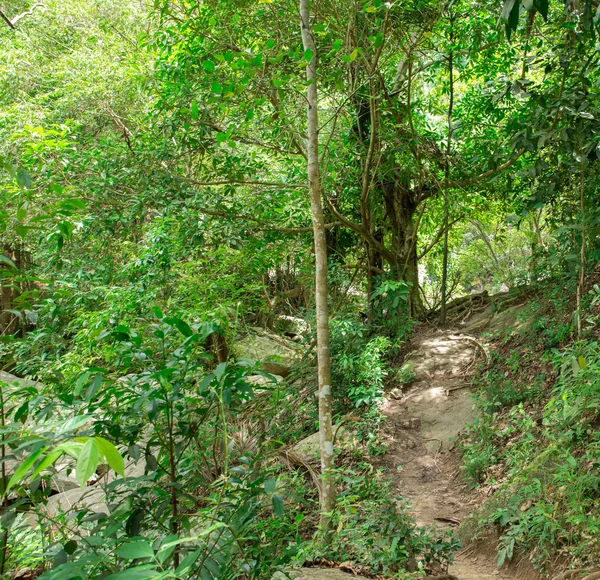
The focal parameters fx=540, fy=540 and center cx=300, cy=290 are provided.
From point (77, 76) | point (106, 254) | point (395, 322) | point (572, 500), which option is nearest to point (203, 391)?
point (572, 500)

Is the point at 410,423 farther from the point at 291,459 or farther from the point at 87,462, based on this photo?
the point at 87,462

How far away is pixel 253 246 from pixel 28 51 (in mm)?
6126

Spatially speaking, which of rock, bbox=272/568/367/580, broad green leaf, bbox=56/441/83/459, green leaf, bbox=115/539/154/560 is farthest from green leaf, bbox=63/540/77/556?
rock, bbox=272/568/367/580

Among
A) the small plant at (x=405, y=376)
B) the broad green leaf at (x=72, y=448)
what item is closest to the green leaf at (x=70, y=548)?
the broad green leaf at (x=72, y=448)

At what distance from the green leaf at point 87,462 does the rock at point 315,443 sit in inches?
204

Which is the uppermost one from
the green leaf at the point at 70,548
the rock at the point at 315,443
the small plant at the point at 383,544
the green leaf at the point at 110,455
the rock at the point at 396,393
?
the green leaf at the point at 110,455

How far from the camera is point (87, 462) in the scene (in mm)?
921

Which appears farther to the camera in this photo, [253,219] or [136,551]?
[253,219]

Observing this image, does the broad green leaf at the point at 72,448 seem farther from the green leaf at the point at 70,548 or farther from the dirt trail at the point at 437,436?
the dirt trail at the point at 437,436

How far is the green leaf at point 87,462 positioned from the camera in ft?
2.99

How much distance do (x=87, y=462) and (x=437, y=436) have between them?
5.98m

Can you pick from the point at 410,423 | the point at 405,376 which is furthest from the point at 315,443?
the point at 405,376

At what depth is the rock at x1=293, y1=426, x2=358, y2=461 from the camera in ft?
19.7

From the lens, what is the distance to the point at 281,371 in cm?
1059
